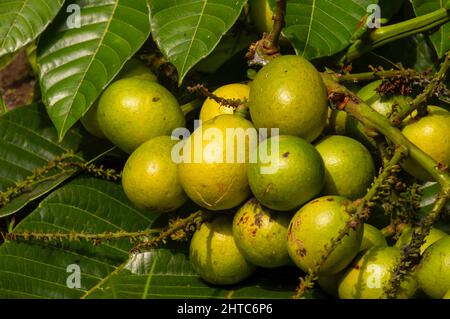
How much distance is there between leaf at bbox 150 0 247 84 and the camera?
6.33 ft

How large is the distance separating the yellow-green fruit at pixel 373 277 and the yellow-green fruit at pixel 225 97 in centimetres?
58

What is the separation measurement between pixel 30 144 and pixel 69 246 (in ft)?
1.62

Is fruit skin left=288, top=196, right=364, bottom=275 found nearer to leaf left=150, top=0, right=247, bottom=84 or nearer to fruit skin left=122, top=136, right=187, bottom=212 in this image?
fruit skin left=122, top=136, right=187, bottom=212

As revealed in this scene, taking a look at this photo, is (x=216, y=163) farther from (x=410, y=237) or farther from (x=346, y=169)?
(x=410, y=237)

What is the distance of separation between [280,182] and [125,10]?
2.85ft

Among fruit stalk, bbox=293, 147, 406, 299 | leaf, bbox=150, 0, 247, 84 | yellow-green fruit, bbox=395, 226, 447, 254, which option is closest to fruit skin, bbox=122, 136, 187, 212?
leaf, bbox=150, 0, 247, 84

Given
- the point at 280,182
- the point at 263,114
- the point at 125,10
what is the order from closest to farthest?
the point at 280,182 → the point at 263,114 → the point at 125,10

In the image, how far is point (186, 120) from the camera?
224cm

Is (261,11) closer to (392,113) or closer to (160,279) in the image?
(392,113)

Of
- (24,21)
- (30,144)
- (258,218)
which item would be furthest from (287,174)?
(30,144)

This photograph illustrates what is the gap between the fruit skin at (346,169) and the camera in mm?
1825

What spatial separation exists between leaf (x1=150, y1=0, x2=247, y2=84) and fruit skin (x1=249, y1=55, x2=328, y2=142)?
204 mm

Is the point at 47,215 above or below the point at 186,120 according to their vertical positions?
below

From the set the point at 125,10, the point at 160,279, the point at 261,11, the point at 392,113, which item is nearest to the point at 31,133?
the point at 125,10
